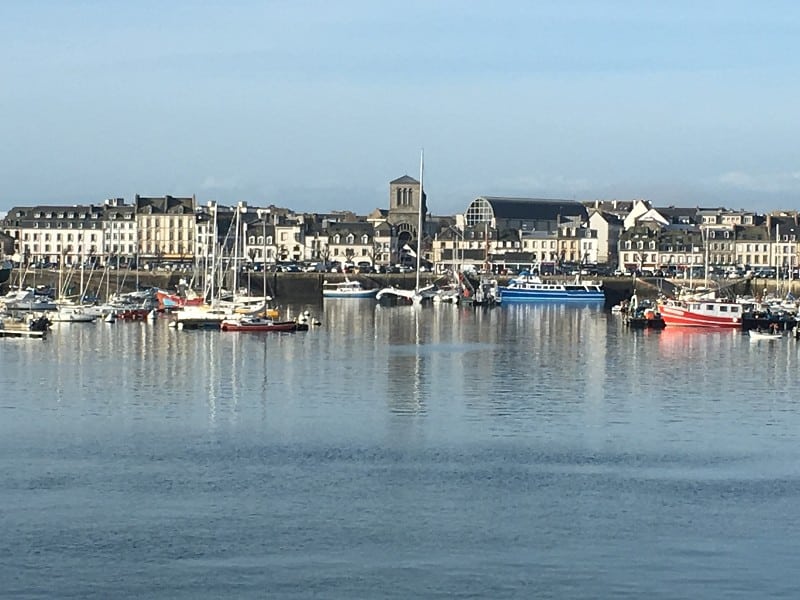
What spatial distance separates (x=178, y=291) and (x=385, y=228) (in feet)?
120

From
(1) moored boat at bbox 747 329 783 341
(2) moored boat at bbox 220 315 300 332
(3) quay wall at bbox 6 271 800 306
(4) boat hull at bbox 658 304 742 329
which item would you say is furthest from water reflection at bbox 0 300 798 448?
(3) quay wall at bbox 6 271 800 306

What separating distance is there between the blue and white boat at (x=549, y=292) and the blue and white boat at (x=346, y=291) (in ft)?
27.7

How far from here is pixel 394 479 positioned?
91.8ft

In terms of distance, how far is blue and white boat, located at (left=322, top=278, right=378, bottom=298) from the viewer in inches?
3976

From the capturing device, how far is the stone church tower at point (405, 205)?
135500mm

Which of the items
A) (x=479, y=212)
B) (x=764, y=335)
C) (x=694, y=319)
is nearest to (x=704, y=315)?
(x=694, y=319)

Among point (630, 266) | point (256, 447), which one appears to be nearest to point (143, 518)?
point (256, 447)

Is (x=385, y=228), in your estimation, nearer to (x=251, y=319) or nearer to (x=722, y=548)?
(x=251, y=319)

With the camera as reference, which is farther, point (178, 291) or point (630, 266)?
point (630, 266)

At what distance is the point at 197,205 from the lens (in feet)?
433

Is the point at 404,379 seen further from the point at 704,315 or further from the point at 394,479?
the point at 704,315

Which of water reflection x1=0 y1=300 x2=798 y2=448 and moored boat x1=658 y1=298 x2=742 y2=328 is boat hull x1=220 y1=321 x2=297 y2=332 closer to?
water reflection x1=0 y1=300 x2=798 y2=448

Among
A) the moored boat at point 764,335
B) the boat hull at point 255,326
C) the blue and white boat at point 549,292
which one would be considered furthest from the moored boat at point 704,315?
the blue and white boat at point 549,292

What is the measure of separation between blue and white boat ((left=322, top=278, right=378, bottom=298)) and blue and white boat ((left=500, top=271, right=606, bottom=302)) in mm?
8443
